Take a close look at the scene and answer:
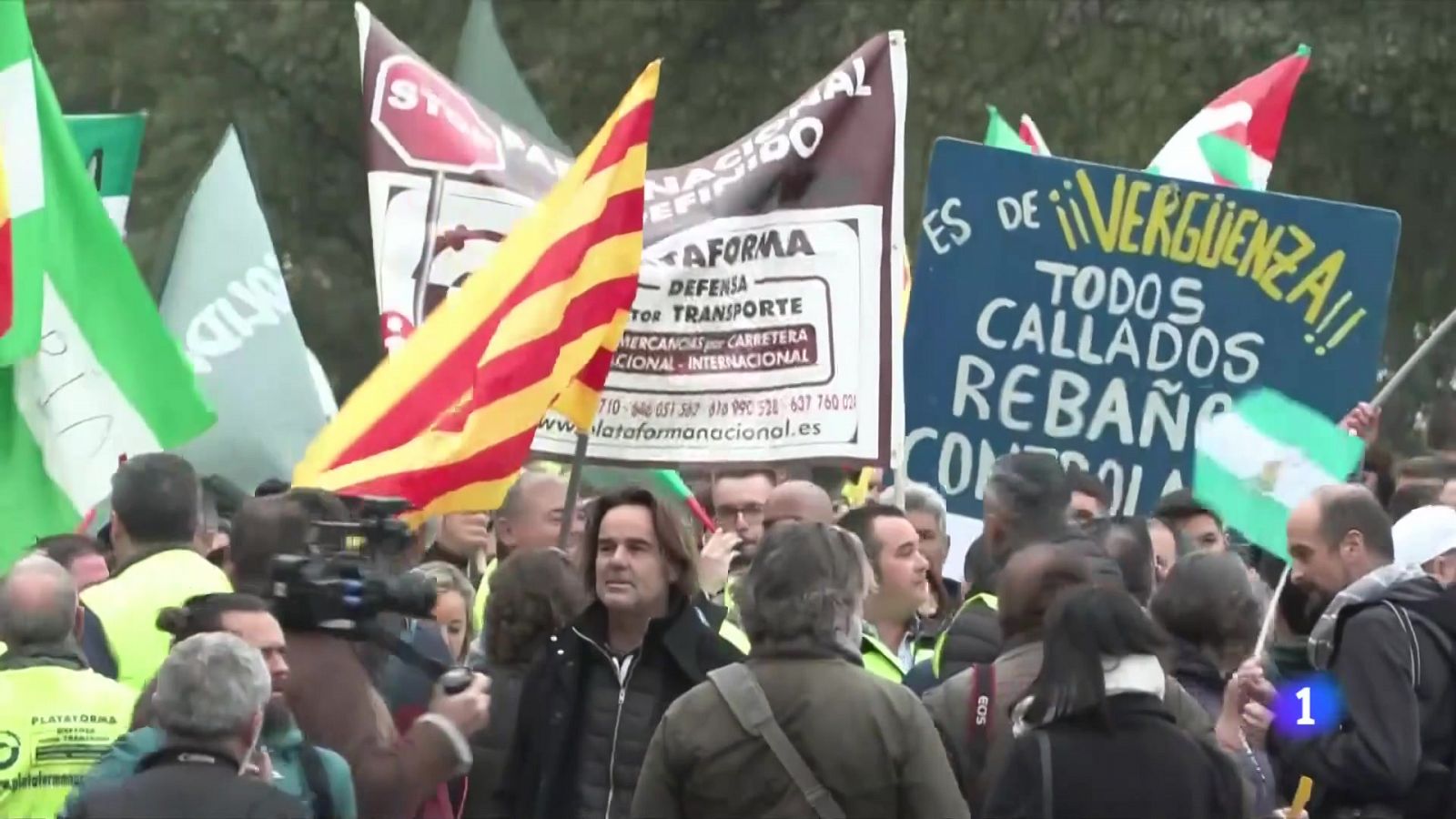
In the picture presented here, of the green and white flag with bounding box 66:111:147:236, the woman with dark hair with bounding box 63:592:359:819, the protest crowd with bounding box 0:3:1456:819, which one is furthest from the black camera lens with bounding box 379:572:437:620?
the green and white flag with bounding box 66:111:147:236

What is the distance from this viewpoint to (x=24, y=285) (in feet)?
33.6

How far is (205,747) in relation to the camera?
217 inches

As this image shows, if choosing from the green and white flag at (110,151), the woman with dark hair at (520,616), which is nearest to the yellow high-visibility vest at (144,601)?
the woman with dark hair at (520,616)

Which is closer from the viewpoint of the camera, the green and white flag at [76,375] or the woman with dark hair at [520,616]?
the woman with dark hair at [520,616]

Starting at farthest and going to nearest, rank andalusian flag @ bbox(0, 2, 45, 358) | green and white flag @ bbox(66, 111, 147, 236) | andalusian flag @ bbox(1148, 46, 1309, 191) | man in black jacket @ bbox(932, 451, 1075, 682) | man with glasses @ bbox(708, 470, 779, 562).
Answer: green and white flag @ bbox(66, 111, 147, 236) < andalusian flag @ bbox(1148, 46, 1309, 191) < andalusian flag @ bbox(0, 2, 45, 358) < man with glasses @ bbox(708, 470, 779, 562) < man in black jacket @ bbox(932, 451, 1075, 682)

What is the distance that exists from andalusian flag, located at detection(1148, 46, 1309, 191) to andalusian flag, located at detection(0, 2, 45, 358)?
13.6ft

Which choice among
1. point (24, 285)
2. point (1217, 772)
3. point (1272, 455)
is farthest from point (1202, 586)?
point (24, 285)

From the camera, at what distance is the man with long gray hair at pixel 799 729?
6.01m

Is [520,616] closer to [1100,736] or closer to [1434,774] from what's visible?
[1100,736]

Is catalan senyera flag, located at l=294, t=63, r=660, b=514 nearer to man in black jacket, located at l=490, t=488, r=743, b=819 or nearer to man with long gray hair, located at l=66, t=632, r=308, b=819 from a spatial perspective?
man in black jacket, located at l=490, t=488, r=743, b=819

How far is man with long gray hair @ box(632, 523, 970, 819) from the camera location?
6012 mm

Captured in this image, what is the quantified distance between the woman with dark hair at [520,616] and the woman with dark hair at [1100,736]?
1589mm

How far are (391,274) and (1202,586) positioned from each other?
13.1 ft

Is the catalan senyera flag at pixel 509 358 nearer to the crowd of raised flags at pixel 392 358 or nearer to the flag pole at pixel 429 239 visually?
the crowd of raised flags at pixel 392 358
